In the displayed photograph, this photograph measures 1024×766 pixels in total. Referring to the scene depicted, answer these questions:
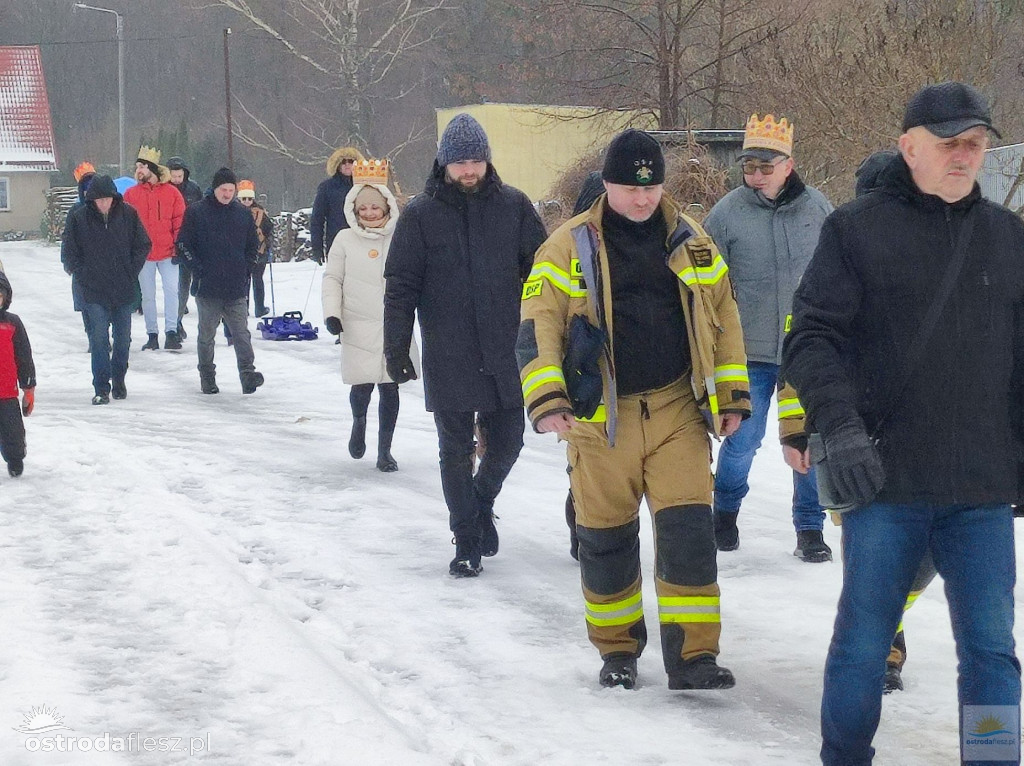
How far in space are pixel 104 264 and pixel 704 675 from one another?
845 centimetres

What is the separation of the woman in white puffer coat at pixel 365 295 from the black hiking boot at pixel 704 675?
446 cm

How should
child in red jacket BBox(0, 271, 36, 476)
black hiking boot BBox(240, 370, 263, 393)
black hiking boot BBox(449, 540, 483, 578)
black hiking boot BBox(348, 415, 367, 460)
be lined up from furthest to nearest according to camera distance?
black hiking boot BBox(240, 370, 263, 393) < black hiking boot BBox(348, 415, 367, 460) < child in red jacket BBox(0, 271, 36, 476) < black hiking boot BBox(449, 540, 483, 578)

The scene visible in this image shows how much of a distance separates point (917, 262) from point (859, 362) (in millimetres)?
320

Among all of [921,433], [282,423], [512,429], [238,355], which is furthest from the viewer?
[238,355]

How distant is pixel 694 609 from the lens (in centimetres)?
481

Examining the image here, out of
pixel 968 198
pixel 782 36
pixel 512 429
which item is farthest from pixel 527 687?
pixel 782 36

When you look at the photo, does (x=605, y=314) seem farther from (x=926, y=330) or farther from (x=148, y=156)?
(x=148, y=156)

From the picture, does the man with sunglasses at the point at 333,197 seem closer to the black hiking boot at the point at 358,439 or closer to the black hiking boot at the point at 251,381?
the black hiking boot at the point at 251,381

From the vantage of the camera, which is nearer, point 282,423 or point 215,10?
point 282,423

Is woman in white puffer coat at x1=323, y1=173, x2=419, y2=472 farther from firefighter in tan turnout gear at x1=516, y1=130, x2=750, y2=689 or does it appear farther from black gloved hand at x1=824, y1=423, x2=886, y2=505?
black gloved hand at x1=824, y1=423, x2=886, y2=505

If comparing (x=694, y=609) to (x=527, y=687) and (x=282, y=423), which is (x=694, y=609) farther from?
(x=282, y=423)

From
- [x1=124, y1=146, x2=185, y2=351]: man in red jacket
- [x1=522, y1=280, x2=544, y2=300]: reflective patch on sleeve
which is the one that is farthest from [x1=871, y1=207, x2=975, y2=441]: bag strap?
[x1=124, y1=146, x2=185, y2=351]: man in red jacket

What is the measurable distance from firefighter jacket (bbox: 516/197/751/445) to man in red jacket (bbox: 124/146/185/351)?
10.8 meters

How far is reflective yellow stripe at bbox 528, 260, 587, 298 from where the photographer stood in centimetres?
490
